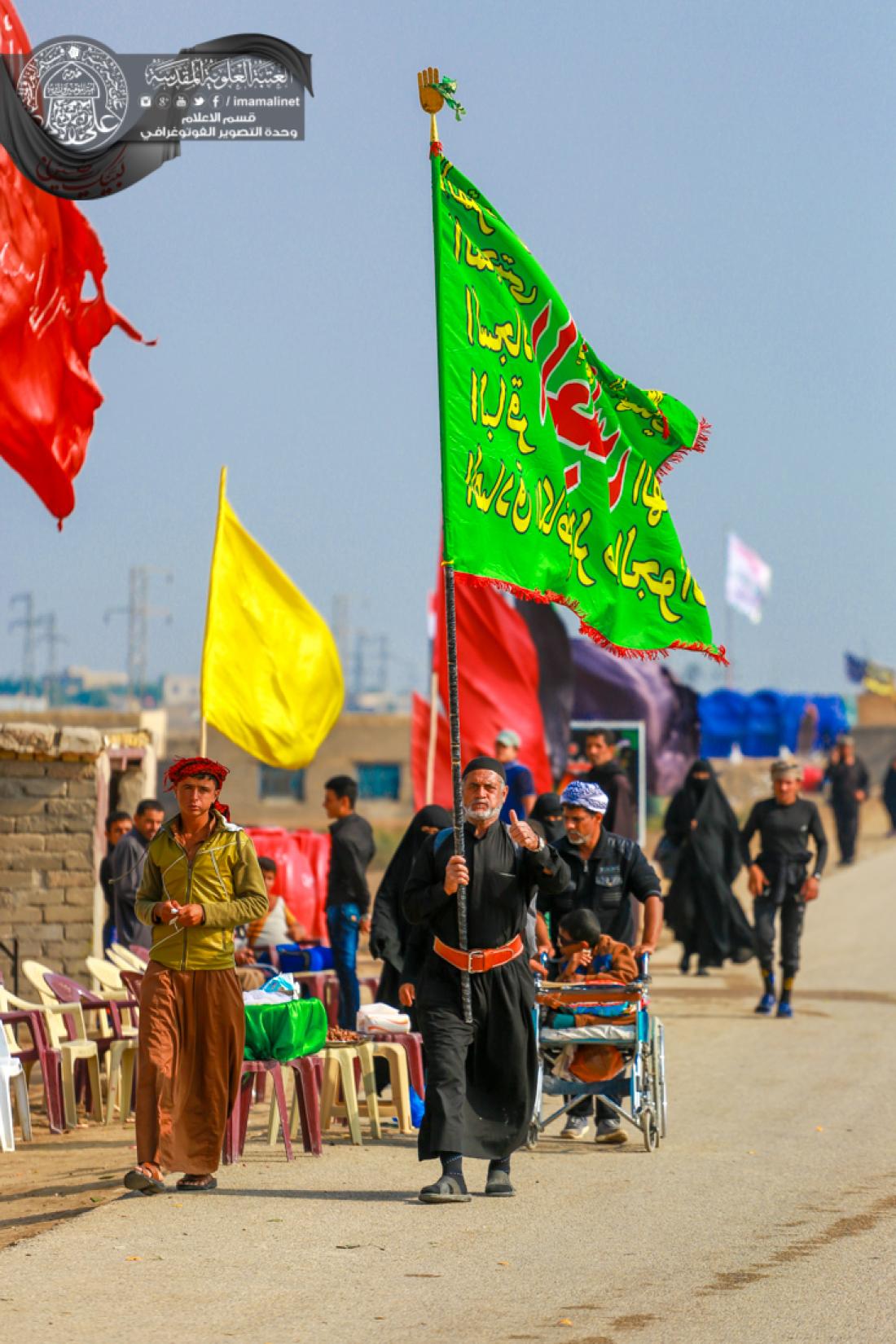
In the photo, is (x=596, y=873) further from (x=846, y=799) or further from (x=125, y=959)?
(x=846, y=799)

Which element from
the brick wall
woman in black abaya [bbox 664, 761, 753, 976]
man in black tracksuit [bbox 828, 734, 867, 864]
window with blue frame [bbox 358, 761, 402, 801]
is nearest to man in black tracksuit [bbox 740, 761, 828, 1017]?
woman in black abaya [bbox 664, 761, 753, 976]

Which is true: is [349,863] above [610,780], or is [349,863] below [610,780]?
below

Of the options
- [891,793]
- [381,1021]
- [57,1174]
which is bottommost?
[57,1174]

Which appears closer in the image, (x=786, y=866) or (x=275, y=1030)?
(x=275, y=1030)

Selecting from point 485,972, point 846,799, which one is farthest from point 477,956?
point 846,799

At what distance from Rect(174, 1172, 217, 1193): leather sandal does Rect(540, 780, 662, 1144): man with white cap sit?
2.31 meters

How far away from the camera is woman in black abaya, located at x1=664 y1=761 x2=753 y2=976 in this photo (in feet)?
58.4

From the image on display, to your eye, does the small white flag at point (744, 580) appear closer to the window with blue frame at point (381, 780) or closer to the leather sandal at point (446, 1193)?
the window with blue frame at point (381, 780)

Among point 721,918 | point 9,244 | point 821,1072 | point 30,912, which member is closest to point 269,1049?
point 821,1072

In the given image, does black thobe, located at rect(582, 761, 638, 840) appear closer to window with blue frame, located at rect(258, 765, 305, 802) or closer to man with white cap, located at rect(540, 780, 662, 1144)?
man with white cap, located at rect(540, 780, 662, 1144)

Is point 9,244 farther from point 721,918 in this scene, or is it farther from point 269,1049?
point 721,918

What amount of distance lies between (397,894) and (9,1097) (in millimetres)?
2173

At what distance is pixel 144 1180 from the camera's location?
303 inches

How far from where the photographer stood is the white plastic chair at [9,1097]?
9.35 meters
